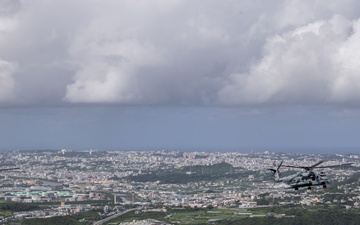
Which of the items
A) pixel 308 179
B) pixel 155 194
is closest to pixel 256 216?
pixel 155 194

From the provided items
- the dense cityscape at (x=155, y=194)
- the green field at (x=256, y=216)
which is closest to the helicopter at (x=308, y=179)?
the dense cityscape at (x=155, y=194)

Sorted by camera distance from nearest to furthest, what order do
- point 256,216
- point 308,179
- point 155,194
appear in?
1. point 308,179
2. point 256,216
3. point 155,194

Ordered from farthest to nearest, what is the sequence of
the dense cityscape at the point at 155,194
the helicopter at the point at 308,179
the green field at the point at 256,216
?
the dense cityscape at the point at 155,194
the green field at the point at 256,216
the helicopter at the point at 308,179

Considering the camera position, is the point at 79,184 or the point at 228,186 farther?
the point at 79,184

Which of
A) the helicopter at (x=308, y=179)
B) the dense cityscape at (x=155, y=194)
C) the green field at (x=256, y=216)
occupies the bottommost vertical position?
the green field at (x=256, y=216)

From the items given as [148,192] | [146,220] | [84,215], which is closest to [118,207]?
[84,215]

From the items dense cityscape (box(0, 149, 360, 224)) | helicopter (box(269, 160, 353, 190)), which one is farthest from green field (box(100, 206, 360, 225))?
helicopter (box(269, 160, 353, 190))

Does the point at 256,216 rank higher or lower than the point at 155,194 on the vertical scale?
lower

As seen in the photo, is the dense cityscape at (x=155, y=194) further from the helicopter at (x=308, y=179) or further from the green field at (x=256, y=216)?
the helicopter at (x=308, y=179)

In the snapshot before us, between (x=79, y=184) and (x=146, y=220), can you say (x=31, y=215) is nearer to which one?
(x=146, y=220)

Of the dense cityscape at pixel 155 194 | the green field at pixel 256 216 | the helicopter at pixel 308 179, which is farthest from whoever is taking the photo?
the dense cityscape at pixel 155 194

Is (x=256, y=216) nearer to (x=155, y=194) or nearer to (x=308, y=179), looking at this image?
(x=155, y=194)
